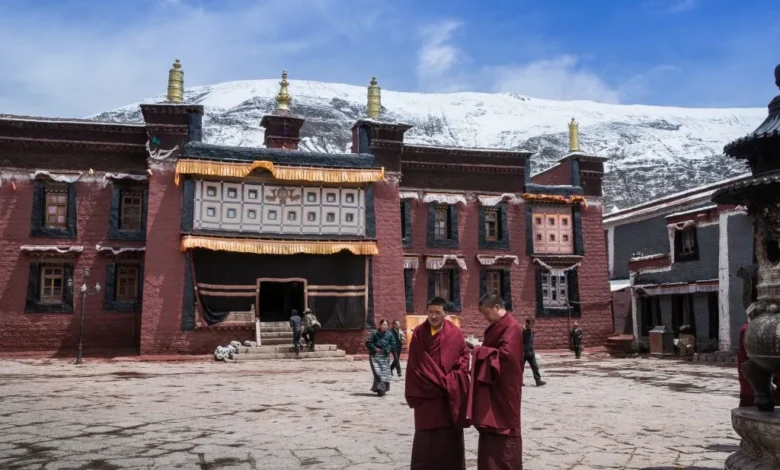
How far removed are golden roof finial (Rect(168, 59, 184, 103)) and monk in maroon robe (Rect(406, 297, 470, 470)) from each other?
19.0 meters

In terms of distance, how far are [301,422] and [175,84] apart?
55.7 ft

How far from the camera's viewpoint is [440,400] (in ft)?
17.4

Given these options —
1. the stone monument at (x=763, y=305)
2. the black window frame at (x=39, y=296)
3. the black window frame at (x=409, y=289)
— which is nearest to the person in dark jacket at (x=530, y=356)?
the stone monument at (x=763, y=305)

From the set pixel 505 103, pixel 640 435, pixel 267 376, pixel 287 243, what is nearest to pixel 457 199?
pixel 287 243

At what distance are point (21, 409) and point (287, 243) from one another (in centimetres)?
1249

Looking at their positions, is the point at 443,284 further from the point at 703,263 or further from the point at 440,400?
the point at 440,400

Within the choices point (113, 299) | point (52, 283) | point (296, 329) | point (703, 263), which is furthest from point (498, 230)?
point (52, 283)

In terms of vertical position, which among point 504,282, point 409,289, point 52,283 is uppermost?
point 504,282

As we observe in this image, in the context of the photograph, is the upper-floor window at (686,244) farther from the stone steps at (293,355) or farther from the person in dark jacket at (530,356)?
the stone steps at (293,355)

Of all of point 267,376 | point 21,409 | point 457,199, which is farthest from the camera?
point 457,199

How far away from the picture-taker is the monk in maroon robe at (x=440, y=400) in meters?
5.25

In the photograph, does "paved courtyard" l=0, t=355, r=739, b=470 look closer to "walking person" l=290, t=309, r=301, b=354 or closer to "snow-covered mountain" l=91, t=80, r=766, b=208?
"walking person" l=290, t=309, r=301, b=354

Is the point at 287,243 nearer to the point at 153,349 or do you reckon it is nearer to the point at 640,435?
the point at 153,349

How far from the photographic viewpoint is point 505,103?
115812 millimetres
